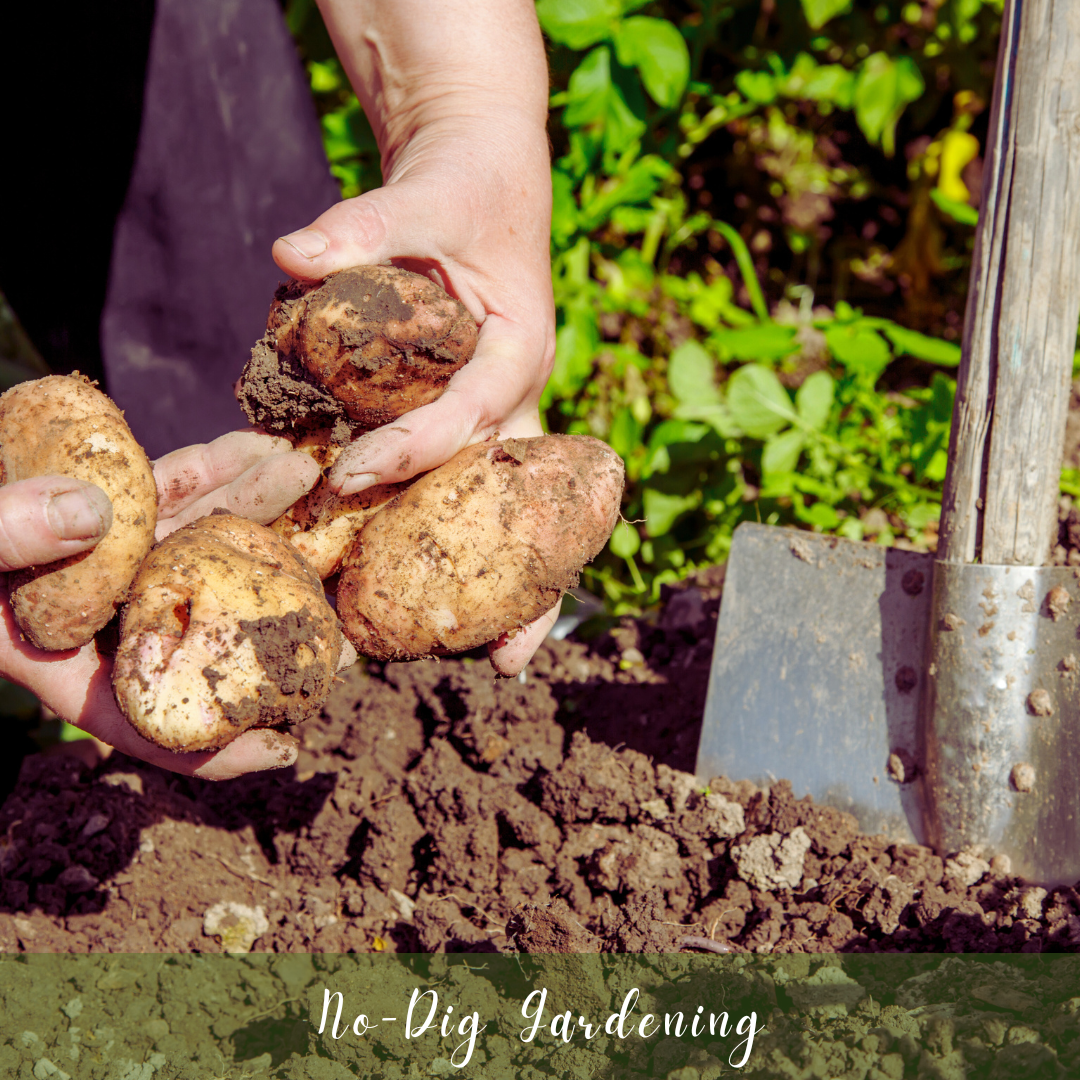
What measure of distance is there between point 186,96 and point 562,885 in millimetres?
2278

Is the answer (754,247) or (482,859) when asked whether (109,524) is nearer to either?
(482,859)

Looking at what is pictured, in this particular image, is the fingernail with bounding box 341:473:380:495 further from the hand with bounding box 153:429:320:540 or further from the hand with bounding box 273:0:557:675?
Answer: the hand with bounding box 153:429:320:540

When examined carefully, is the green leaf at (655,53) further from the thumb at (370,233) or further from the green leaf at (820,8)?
the thumb at (370,233)

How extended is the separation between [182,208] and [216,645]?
172 cm

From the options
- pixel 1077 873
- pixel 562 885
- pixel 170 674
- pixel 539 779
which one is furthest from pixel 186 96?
pixel 1077 873

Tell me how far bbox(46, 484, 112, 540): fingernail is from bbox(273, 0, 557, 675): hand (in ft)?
1.21

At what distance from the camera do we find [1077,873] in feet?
5.77

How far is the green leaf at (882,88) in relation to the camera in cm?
308

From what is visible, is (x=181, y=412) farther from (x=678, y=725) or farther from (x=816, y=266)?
(x=816, y=266)

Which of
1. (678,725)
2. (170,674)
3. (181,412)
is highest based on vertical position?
(170,674)

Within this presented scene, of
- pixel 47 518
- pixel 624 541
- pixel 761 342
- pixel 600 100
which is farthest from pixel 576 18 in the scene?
pixel 47 518

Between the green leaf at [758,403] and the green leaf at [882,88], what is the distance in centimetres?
119

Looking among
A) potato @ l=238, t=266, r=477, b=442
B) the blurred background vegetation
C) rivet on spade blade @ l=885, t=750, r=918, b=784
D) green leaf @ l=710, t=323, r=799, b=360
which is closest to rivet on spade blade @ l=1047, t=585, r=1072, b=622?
rivet on spade blade @ l=885, t=750, r=918, b=784

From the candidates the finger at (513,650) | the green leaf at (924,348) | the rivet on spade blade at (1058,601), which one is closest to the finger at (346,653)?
the finger at (513,650)
